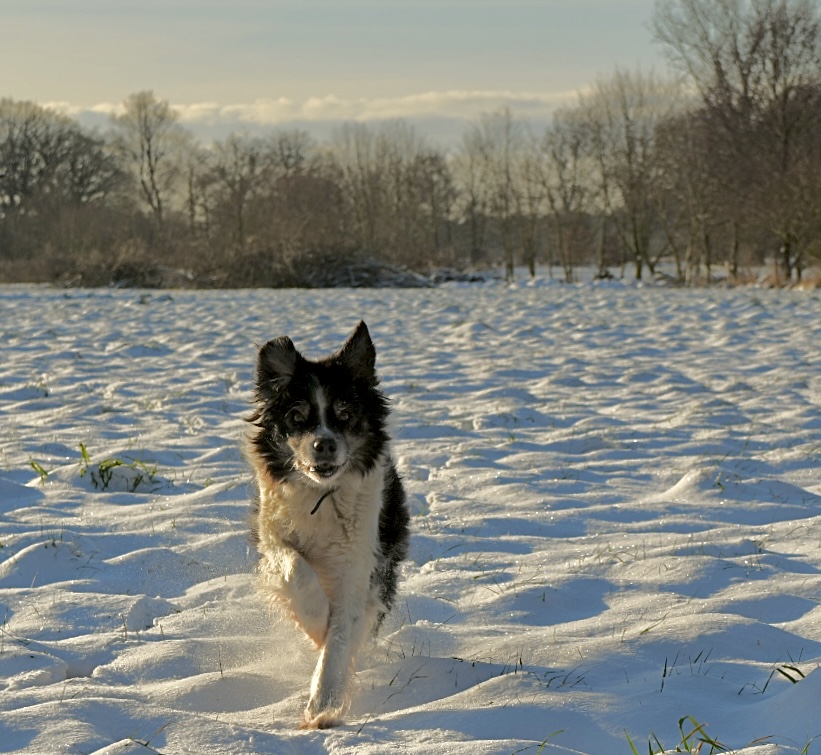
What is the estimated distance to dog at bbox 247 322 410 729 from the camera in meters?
3.46

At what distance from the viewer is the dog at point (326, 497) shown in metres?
3.46

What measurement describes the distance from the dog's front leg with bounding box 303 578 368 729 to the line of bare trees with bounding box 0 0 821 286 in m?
28.2

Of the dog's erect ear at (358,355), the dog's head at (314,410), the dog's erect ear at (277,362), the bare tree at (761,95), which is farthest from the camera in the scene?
the bare tree at (761,95)

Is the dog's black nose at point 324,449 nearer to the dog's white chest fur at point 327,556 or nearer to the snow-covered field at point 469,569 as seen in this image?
the dog's white chest fur at point 327,556

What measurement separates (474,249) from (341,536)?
191ft

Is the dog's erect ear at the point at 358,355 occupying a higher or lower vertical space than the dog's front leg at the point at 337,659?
higher

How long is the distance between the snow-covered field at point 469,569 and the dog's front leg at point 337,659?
0.29 feet

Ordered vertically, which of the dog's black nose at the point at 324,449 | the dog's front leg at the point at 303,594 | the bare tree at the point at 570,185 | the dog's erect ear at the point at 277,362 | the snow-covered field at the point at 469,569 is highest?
the bare tree at the point at 570,185

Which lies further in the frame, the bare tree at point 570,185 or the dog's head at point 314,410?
the bare tree at point 570,185

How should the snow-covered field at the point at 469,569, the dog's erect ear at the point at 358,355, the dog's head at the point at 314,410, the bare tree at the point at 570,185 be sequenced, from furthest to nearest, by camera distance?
1. the bare tree at the point at 570,185
2. the dog's erect ear at the point at 358,355
3. the dog's head at the point at 314,410
4. the snow-covered field at the point at 469,569

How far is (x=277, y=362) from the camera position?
377 cm

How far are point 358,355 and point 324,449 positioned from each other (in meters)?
0.60

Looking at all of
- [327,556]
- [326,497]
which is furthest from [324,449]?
[327,556]

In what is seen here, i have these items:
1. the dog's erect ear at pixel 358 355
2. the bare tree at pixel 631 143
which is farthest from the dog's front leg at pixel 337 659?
the bare tree at pixel 631 143
